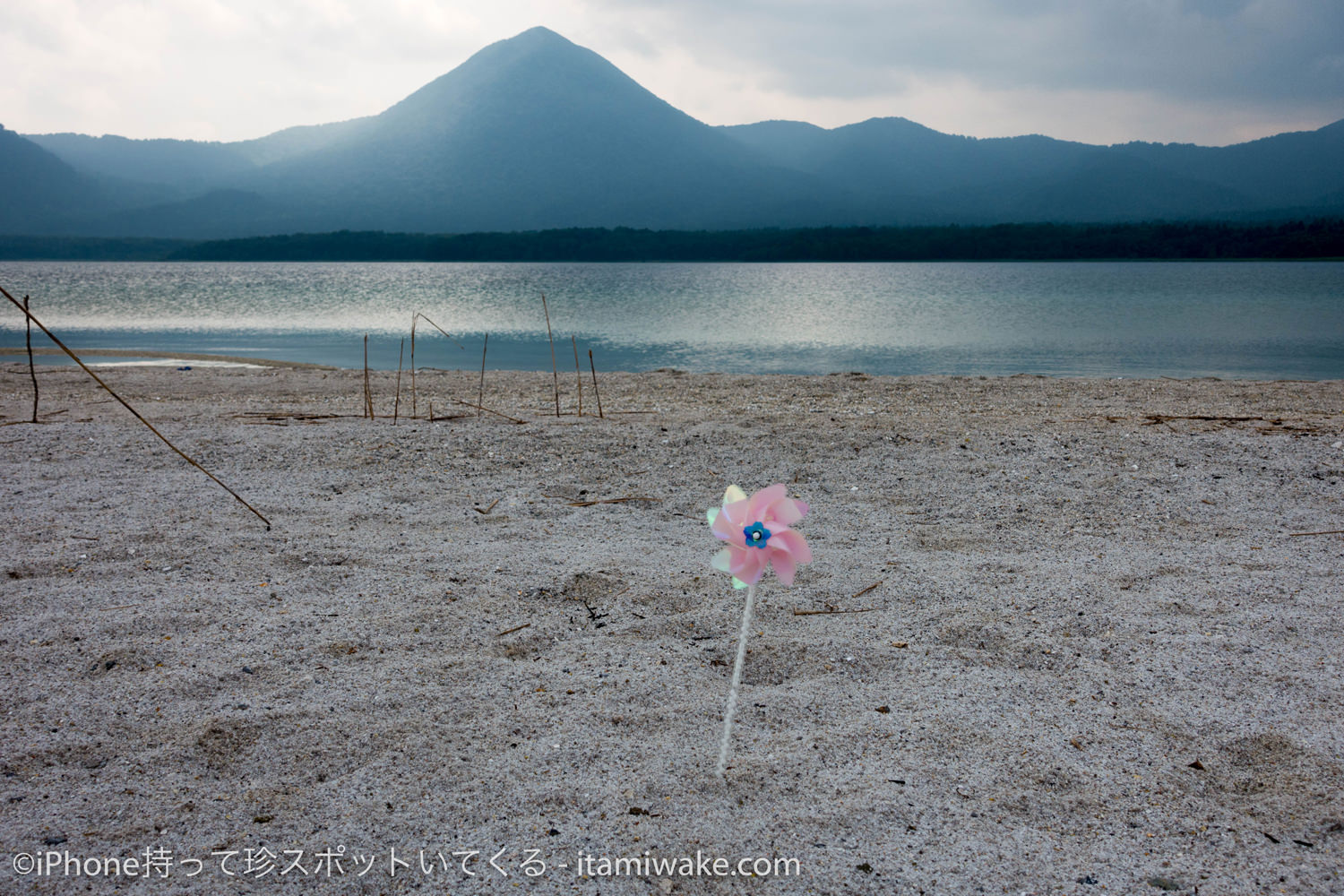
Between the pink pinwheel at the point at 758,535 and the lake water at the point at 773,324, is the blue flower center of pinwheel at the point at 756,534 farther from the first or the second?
the lake water at the point at 773,324

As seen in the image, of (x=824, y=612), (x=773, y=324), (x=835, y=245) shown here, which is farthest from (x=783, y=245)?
(x=824, y=612)

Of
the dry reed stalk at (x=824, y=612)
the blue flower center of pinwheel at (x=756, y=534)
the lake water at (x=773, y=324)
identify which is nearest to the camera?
the blue flower center of pinwheel at (x=756, y=534)

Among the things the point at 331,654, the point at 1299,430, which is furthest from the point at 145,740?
the point at 1299,430

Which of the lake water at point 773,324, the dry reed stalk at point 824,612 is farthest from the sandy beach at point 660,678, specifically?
the lake water at point 773,324

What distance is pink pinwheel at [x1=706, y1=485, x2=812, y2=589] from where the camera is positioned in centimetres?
198

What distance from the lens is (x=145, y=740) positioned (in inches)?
97.3

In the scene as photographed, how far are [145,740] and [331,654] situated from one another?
690 mm

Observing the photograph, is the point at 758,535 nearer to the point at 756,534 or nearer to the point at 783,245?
the point at 756,534

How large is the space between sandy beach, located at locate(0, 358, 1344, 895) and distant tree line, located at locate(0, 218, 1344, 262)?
336 ft

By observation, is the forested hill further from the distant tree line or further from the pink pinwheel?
the pink pinwheel

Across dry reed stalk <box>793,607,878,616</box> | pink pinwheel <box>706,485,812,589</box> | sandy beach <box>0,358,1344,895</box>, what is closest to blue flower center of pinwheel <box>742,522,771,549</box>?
pink pinwheel <box>706,485,812,589</box>

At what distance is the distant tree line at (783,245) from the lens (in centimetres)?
8775

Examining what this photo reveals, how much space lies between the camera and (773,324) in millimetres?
29250

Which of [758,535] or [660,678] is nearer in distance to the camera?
[758,535]
